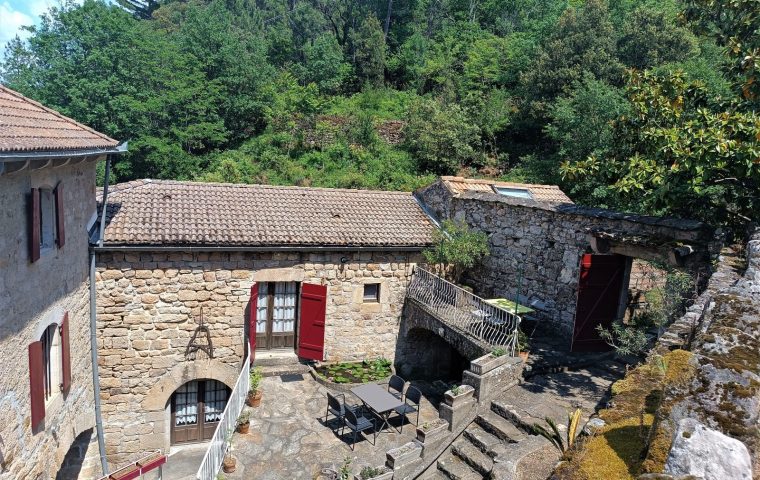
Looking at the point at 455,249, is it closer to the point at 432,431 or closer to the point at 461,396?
the point at 461,396

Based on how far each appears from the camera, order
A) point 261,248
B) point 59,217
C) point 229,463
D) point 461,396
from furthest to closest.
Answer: point 261,248, point 229,463, point 461,396, point 59,217

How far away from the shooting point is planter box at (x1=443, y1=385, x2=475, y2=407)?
925 cm

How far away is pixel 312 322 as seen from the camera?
42.1ft

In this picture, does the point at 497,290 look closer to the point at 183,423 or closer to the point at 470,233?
the point at 470,233

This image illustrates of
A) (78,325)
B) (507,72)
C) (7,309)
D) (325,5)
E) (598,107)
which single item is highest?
(325,5)

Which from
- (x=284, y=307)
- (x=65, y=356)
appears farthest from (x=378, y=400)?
(x=65, y=356)

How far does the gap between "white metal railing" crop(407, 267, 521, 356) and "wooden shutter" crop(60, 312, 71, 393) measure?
773cm

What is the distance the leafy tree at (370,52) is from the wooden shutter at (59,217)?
2938 cm

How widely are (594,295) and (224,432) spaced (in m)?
8.34

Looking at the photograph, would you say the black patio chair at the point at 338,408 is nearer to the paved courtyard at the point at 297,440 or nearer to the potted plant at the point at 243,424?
the paved courtyard at the point at 297,440

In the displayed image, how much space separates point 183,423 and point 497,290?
28.8ft

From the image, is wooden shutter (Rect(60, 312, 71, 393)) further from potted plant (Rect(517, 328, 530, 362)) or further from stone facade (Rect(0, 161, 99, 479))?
potted plant (Rect(517, 328, 530, 362))

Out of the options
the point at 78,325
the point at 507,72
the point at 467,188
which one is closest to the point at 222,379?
the point at 78,325

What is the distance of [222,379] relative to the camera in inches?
481
